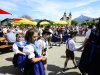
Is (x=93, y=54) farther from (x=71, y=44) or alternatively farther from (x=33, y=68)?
(x=71, y=44)

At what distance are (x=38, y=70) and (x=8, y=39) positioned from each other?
29.1ft

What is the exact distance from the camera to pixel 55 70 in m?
8.58

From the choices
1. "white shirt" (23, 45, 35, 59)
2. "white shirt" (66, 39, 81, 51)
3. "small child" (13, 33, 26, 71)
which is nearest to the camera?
"white shirt" (23, 45, 35, 59)

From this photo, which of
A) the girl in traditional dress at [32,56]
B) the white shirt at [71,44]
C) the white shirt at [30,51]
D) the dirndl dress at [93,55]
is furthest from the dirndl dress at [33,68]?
the white shirt at [71,44]

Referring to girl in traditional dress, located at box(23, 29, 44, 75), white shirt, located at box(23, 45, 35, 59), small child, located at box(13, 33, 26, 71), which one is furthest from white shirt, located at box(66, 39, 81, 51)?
white shirt, located at box(23, 45, 35, 59)

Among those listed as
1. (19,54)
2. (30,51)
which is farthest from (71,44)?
(30,51)

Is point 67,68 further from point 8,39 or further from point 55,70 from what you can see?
point 8,39

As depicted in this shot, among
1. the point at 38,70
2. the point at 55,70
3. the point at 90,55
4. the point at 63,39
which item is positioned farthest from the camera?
the point at 63,39

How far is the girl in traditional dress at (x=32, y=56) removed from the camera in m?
4.47

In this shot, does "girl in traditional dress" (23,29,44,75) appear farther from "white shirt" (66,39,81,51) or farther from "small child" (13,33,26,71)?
"white shirt" (66,39,81,51)

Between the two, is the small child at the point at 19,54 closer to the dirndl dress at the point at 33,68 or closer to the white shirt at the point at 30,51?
the dirndl dress at the point at 33,68

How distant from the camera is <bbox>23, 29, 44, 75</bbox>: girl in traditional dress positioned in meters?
4.47

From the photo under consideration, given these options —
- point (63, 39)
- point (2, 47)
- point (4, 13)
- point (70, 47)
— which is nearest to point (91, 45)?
point (70, 47)

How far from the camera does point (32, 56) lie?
444cm
